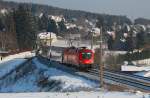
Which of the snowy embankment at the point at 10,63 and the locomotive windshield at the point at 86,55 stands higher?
the locomotive windshield at the point at 86,55

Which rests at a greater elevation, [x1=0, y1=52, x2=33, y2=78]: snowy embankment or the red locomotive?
the red locomotive

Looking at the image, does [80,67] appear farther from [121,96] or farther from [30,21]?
[30,21]

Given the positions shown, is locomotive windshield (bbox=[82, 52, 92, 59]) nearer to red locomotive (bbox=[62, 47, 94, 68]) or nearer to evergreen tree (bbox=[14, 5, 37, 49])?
red locomotive (bbox=[62, 47, 94, 68])

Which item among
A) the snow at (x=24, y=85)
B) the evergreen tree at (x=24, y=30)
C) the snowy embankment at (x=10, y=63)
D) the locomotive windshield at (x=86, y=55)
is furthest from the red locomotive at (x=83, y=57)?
the evergreen tree at (x=24, y=30)

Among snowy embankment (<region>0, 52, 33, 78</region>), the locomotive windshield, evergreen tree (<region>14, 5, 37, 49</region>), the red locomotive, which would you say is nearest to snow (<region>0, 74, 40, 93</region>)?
the red locomotive

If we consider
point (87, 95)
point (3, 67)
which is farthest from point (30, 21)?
point (87, 95)

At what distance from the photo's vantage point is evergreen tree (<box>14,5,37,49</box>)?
129875mm

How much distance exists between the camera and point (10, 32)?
422 ft

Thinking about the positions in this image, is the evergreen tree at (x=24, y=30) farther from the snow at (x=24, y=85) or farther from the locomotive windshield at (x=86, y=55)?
the locomotive windshield at (x=86, y=55)

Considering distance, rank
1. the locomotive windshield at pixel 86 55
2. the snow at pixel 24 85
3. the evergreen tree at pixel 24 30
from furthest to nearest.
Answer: the evergreen tree at pixel 24 30 → the locomotive windshield at pixel 86 55 → the snow at pixel 24 85

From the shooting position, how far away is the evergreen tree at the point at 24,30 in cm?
12988

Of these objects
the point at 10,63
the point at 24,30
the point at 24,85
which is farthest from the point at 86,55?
the point at 24,30

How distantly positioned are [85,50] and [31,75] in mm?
7607

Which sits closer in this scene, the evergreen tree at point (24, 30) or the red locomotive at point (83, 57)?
the red locomotive at point (83, 57)
